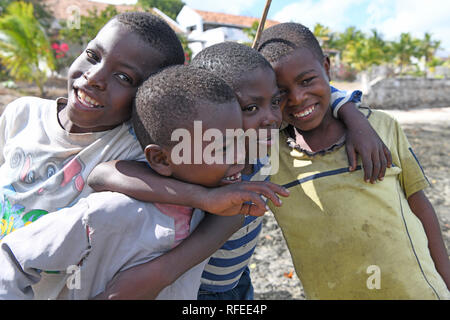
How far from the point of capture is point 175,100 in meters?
1.15

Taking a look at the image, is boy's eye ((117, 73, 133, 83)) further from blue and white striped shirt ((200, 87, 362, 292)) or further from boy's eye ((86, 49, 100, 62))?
blue and white striped shirt ((200, 87, 362, 292))

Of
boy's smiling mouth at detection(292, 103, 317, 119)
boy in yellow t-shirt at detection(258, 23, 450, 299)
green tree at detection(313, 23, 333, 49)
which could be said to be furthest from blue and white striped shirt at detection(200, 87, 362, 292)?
green tree at detection(313, 23, 333, 49)

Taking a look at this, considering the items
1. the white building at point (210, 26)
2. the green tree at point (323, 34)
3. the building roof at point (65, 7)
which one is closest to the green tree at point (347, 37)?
the green tree at point (323, 34)

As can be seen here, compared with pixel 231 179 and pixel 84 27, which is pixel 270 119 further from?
pixel 84 27

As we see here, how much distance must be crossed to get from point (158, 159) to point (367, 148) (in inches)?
35.2

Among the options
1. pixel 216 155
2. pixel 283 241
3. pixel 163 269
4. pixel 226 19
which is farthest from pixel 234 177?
pixel 226 19

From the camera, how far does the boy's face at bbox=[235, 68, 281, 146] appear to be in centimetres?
136

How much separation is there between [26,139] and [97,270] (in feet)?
2.07

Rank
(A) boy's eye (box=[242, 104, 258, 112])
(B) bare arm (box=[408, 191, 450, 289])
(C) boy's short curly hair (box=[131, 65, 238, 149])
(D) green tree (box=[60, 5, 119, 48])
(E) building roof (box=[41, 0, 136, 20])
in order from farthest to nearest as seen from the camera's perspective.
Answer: (E) building roof (box=[41, 0, 136, 20]) → (D) green tree (box=[60, 5, 119, 48]) → (B) bare arm (box=[408, 191, 450, 289]) → (A) boy's eye (box=[242, 104, 258, 112]) → (C) boy's short curly hair (box=[131, 65, 238, 149])

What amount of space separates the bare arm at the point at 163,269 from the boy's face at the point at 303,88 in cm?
69

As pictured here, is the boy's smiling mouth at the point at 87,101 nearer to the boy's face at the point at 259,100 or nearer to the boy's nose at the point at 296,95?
the boy's face at the point at 259,100

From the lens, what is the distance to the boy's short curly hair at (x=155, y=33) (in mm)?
1331

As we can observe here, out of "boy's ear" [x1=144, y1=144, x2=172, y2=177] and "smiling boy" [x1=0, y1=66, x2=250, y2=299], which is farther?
"boy's ear" [x1=144, y1=144, x2=172, y2=177]

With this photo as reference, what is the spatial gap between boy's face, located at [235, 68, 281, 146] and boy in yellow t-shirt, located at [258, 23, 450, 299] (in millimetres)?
207
